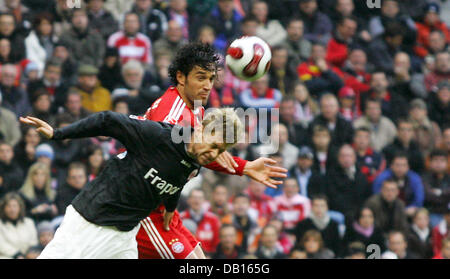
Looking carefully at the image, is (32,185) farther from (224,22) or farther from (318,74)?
(318,74)

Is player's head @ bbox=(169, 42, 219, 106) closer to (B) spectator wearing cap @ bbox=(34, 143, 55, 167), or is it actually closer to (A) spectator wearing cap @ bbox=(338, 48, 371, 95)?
(B) spectator wearing cap @ bbox=(34, 143, 55, 167)

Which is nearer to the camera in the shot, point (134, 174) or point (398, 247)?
Answer: point (134, 174)

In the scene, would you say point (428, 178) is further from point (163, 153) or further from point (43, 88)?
point (163, 153)

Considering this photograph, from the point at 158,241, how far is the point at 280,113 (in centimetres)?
513

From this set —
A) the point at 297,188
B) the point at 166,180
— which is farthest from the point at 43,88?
the point at 166,180

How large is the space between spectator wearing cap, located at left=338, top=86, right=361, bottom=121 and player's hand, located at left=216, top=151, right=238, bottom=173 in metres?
6.44

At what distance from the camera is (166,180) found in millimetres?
6535

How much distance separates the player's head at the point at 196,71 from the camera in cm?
755

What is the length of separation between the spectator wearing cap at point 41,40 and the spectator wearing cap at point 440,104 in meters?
5.66

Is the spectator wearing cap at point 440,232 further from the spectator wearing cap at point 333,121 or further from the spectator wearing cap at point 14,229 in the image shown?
the spectator wearing cap at point 14,229

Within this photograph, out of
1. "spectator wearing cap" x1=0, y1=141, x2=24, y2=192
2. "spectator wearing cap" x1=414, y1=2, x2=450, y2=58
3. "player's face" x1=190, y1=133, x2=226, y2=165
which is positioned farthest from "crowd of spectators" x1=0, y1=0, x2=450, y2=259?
"player's face" x1=190, y1=133, x2=226, y2=165

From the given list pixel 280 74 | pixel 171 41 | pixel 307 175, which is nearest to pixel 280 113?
pixel 280 74

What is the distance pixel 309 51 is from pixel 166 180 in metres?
7.34

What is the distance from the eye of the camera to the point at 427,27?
14844 millimetres
